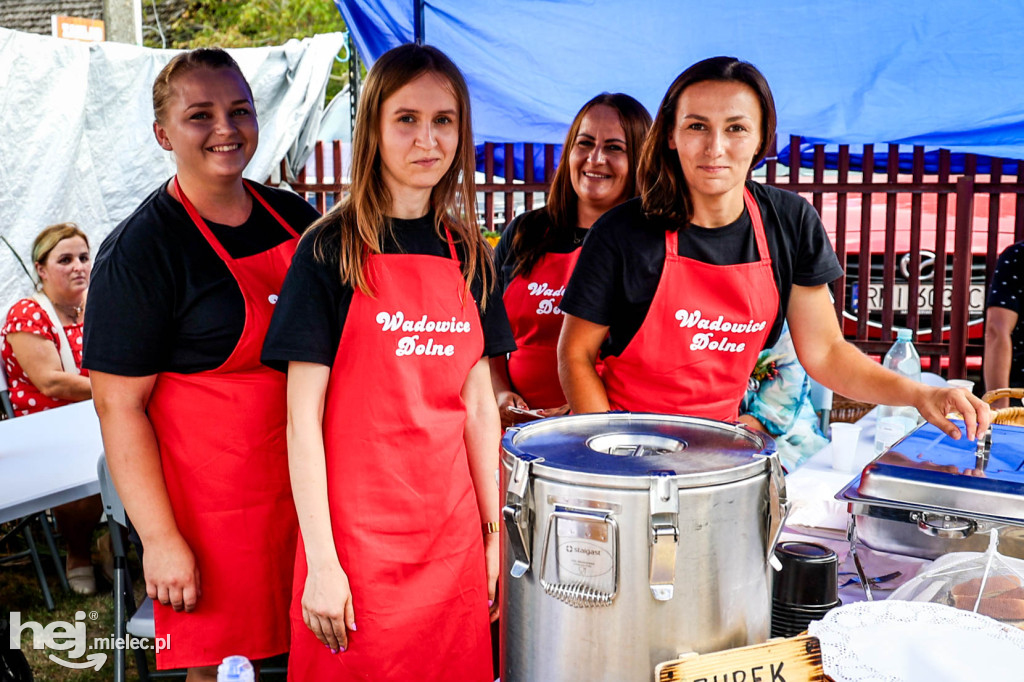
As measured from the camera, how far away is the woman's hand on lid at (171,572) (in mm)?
1716

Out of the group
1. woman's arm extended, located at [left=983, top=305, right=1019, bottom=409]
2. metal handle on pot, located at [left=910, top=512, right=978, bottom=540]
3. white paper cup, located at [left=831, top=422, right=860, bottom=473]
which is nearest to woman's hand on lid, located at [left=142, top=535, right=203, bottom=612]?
metal handle on pot, located at [left=910, top=512, right=978, bottom=540]

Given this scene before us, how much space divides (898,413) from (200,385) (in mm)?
2163

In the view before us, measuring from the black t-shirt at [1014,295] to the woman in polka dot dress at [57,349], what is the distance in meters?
3.88

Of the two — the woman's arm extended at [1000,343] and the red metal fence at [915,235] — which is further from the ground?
the red metal fence at [915,235]

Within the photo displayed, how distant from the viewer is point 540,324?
2.69 metres

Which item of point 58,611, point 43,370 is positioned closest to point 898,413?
point 58,611

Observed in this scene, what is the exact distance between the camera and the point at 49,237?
162 inches

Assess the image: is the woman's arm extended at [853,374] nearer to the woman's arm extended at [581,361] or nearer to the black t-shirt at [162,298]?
the woman's arm extended at [581,361]

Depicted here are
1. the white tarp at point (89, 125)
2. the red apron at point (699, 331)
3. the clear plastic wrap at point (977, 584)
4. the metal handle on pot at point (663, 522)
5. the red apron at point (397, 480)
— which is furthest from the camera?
the white tarp at point (89, 125)

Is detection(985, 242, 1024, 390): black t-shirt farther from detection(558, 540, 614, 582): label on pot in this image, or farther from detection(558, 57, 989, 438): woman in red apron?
detection(558, 540, 614, 582): label on pot

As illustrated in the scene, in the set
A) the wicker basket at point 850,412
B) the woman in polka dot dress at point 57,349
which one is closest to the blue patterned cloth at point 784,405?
the wicker basket at point 850,412

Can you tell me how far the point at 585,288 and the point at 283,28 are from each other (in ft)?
44.9

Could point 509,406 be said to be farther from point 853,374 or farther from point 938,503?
point 938,503

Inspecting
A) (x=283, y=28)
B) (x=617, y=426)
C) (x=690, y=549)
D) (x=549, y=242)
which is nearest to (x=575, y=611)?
(x=690, y=549)
